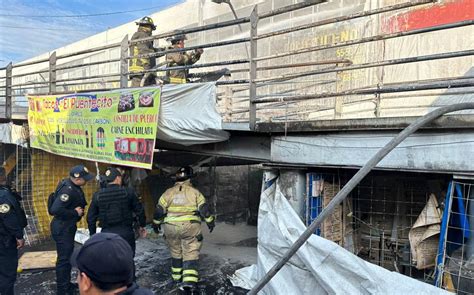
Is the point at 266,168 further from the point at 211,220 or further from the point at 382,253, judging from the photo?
the point at 382,253

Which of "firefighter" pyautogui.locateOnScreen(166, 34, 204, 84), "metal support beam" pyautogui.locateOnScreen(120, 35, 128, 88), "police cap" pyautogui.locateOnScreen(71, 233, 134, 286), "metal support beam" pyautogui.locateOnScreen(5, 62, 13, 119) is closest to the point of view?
"police cap" pyautogui.locateOnScreen(71, 233, 134, 286)

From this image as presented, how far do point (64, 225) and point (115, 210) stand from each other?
747 mm

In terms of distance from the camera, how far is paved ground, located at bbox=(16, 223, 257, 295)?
5.52m

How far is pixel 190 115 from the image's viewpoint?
505 cm

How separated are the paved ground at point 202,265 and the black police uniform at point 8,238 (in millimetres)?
841

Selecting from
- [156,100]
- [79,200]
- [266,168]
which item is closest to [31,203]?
[79,200]

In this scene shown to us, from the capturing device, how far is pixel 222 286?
548cm

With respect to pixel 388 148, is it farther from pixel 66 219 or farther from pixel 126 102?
pixel 66 219

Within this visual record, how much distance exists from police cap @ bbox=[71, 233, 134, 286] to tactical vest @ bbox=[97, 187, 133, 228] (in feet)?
11.2

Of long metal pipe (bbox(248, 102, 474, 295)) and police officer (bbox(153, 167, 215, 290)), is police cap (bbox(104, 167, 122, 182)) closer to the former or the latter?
police officer (bbox(153, 167, 215, 290))

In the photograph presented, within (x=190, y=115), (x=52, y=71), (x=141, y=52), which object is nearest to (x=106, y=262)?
(x=190, y=115)

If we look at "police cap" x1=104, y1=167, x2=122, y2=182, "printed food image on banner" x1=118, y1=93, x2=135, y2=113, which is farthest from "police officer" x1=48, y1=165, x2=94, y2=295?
"printed food image on banner" x1=118, y1=93, x2=135, y2=113

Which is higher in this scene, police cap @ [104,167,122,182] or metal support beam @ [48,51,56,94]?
metal support beam @ [48,51,56,94]

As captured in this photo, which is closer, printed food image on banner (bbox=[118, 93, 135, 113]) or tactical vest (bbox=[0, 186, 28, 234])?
tactical vest (bbox=[0, 186, 28, 234])
